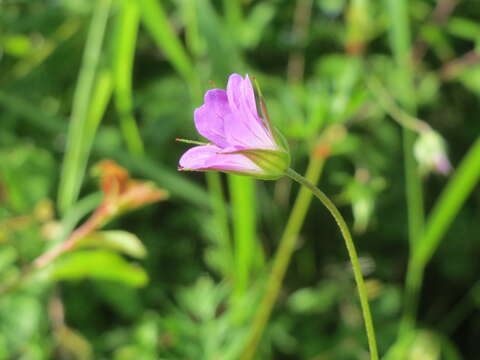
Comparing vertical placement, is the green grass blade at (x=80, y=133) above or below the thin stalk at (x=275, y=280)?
above

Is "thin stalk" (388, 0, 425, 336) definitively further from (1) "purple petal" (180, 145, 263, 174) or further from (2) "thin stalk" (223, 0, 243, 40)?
(1) "purple petal" (180, 145, 263, 174)

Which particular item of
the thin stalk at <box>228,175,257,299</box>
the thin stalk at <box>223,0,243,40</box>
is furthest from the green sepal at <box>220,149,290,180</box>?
the thin stalk at <box>223,0,243,40</box>

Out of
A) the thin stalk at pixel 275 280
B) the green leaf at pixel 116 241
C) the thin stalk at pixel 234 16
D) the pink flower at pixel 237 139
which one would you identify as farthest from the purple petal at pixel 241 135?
the thin stalk at pixel 234 16

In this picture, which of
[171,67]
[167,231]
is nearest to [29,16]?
[171,67]

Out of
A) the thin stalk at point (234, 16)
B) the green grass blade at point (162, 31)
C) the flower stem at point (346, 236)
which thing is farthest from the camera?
the thin stalk at point (234, 16)

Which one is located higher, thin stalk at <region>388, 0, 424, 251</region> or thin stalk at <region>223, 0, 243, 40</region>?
thin stalk at <region>223, 0, 243, 40</region>

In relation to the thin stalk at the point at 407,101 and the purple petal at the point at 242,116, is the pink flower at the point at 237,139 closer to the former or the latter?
the purple petal at the point at 242,116
